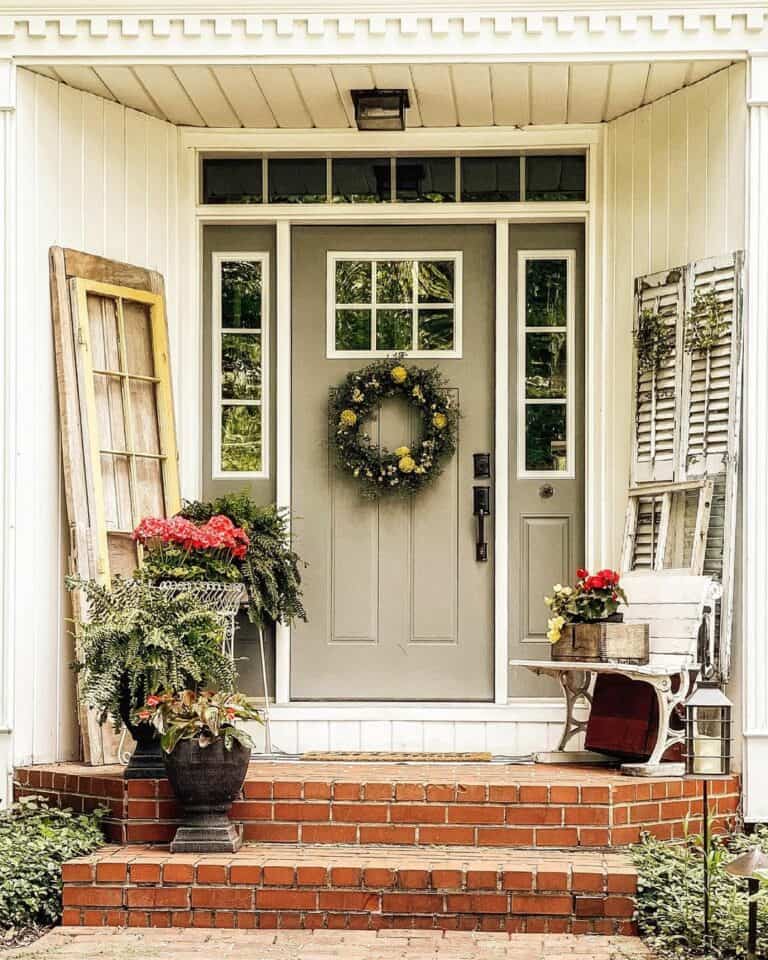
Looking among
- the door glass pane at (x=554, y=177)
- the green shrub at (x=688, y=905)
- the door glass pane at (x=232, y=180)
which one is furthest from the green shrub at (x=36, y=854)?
the door glass pane at (x=554, y=177)

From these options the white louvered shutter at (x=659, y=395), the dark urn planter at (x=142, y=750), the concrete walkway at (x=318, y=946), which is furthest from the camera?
the white louvered shutter at (x=659, y=395)

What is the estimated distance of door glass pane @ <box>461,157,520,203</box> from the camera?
6.84 m

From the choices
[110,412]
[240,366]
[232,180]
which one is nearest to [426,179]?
[232,180]

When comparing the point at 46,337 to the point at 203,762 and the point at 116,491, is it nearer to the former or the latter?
the point at 116,491

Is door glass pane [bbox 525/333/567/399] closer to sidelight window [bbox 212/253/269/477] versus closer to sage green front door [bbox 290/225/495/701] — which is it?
sage green front door [bbox 290/225/495/701]

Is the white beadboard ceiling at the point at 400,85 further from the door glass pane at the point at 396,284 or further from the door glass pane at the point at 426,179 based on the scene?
the door glass pane at the point at 396,284

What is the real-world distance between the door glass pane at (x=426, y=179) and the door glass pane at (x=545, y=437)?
3.66 feet

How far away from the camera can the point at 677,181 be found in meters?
6.36

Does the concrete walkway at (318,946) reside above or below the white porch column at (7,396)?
below

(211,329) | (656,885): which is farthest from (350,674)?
(656,885)

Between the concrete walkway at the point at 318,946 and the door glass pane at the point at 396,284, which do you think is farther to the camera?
the door glass pane at the point at 396,284

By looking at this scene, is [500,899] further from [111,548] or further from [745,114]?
[745,114]

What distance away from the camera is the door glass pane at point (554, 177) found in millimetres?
6816

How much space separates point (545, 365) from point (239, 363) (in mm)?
1488
